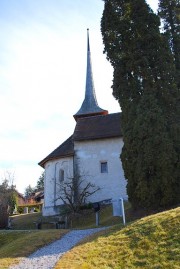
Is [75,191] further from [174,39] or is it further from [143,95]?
[174,39]

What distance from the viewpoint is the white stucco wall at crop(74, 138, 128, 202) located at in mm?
30719

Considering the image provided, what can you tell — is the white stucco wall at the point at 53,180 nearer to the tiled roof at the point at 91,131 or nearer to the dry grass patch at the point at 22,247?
the tiled roof at the point at 91,131

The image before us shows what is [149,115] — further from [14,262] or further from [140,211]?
[14,262]

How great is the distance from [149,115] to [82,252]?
29.9ft

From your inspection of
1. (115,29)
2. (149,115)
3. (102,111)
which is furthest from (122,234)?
(102,111)

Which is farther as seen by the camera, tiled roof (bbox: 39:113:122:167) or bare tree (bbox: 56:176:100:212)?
tiled roof (bbox: 39:113:122:167)

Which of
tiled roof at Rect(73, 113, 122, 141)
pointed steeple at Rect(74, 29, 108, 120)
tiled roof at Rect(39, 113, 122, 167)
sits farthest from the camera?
pointed steeple at Rect(74, 29, 108, 120)

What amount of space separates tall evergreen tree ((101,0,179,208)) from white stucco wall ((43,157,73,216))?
13365 mm

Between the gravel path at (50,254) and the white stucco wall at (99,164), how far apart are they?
1507 cm

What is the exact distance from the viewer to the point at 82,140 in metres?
32.5

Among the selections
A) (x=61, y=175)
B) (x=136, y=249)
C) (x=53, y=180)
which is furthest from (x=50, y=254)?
(x=53, y=180)

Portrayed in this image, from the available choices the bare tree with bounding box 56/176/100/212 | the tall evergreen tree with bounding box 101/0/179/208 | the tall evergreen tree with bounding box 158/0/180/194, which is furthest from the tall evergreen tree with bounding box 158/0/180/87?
the bare tree with bounding box 56/176/100/212

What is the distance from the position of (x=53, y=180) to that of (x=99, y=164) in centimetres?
467

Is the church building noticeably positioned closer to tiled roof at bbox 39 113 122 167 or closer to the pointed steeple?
tiled roof at bbox 39 113 122 167
